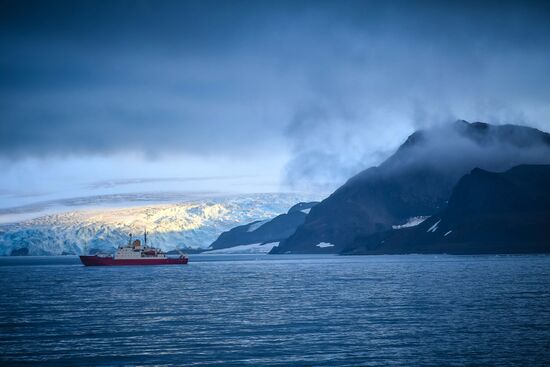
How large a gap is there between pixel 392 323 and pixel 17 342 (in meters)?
31.0

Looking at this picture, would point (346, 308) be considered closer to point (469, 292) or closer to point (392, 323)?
point (392, 323)

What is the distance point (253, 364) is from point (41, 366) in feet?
44.0

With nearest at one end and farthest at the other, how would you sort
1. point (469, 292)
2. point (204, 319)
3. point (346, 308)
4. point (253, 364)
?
1. point (253, 364)
2. point (204, 319)
3. point (346, 308)
4. point (469, 292)

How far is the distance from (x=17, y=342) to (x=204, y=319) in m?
17.8

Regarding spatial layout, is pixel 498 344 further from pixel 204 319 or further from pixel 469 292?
pixel 469 292

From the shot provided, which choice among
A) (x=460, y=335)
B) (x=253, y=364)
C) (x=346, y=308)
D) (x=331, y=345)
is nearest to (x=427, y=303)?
(x=346, y=308)

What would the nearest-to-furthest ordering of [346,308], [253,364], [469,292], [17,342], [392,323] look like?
[253,364] < [17,342] < [392,323] < [346,308] < [469,292]

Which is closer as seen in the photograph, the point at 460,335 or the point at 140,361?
the point at 140,361

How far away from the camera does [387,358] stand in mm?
43469

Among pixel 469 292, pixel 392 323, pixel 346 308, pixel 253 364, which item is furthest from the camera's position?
pixel 469 292

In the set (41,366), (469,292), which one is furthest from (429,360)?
(469,292)

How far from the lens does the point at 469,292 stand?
88.2 metres

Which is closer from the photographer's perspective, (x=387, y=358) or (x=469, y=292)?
(x=387, y=358)

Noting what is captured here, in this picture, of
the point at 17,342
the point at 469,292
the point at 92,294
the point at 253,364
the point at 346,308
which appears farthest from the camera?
the point at 92,294
